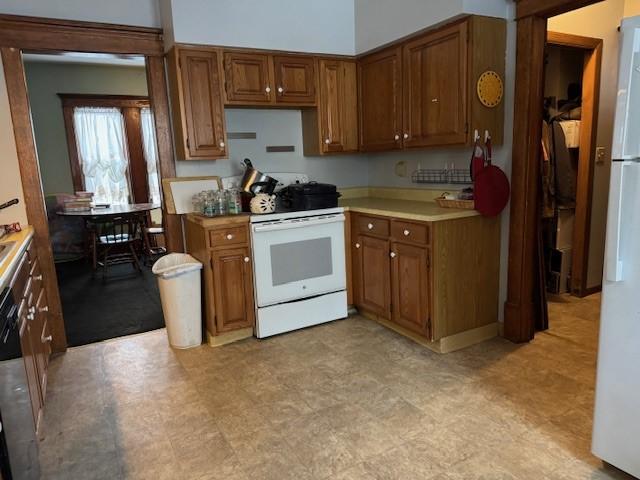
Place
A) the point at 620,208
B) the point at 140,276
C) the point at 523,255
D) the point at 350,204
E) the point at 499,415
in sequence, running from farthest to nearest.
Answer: the point at 140,276, the point at 350,204, the point at 523,255, the point at 499,415, the point at 620,208

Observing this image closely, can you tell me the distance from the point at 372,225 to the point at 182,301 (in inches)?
56.6

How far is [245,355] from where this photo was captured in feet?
9.95

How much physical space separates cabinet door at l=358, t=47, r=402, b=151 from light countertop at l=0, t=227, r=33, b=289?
8.20ft

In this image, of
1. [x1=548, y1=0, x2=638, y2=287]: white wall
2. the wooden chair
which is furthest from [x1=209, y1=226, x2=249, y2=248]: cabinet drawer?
the wooden chair

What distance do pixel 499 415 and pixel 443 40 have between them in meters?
2.24

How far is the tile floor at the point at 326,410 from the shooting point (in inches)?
75.3

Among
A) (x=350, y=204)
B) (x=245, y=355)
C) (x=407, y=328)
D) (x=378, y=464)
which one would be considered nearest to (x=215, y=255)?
(x=245, y=355)

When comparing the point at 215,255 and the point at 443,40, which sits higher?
the point at 443,40

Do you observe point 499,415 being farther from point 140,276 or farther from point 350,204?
point 140,276

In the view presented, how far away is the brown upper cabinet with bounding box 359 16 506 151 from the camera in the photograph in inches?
109

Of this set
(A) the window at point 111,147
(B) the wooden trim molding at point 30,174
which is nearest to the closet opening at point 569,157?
(B) the wooden trim molding at point 30,174

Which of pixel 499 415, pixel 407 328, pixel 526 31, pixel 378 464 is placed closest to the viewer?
pixel 378 464

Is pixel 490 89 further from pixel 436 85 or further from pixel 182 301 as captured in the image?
pixel 182 301

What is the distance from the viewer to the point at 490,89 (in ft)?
9.27
